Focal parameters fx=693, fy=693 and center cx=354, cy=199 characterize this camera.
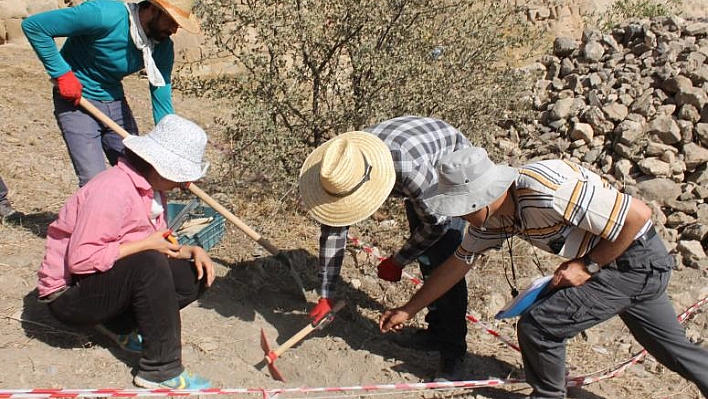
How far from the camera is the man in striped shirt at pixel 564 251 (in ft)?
9.37

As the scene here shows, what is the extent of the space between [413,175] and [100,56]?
1.96 m

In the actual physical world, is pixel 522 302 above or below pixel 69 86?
below

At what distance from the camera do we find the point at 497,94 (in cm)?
659

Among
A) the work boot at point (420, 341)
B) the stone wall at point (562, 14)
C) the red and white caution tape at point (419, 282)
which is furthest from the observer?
the stone wall at point (562, 14)

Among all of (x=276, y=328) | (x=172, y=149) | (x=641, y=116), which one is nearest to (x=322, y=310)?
(x=276, y=328)

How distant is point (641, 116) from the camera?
6.84 meters

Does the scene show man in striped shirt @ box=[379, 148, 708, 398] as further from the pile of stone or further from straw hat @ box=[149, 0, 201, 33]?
the pile of stone

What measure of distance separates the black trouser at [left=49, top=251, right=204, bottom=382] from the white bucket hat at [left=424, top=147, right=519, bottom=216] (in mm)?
1278

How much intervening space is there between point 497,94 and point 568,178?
12.6 feet

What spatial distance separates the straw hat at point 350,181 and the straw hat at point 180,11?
3.88 ft

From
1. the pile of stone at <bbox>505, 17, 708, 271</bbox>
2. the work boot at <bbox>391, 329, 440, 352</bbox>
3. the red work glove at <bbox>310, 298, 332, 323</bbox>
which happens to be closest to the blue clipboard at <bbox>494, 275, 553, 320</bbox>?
the red work glove at <bbox>310, 298, 332, 323</bbox>

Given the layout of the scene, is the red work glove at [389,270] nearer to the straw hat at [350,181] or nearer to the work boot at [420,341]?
the work boot at [420,341]

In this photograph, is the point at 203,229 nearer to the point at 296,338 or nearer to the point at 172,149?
the point at 296,338

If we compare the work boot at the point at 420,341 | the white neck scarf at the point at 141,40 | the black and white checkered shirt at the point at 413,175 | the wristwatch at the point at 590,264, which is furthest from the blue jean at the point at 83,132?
the wristwatch at the point at 590,264
